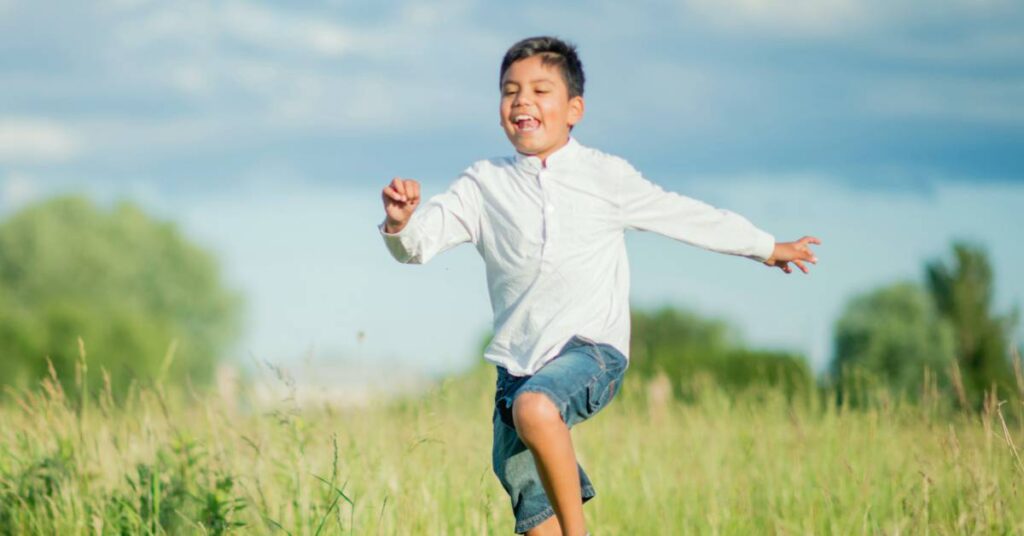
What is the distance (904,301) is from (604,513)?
18363 mm

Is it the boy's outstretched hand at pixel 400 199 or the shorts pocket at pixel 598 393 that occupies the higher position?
the boy's outstretched hand at pixel 400 199

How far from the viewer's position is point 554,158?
441 centimetres

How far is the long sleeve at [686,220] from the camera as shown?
14.6 ft

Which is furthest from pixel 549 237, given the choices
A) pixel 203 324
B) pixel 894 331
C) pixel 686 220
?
pixel 203 324

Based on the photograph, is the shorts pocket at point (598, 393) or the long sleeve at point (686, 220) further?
the long sleeve at point (686, 220)

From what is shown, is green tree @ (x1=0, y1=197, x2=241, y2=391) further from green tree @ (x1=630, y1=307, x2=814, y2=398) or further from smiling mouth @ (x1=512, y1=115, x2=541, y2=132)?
smiling mouth @ (x1=512, y1=115, x2=541, y2=132)

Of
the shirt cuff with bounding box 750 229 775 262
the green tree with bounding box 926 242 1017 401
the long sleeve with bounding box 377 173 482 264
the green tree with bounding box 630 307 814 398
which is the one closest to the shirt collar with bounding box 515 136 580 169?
the long sleeve with bounding box 377 173 482 264

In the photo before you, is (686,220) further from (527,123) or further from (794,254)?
(527,123)

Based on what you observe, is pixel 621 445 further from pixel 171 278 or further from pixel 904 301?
pixel 171 278

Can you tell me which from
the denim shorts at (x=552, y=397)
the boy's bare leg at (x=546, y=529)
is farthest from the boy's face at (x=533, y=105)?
the boy's bare leg at (x=546, y=529)

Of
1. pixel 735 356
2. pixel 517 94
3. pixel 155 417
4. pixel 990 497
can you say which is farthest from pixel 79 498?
pixel 735 356

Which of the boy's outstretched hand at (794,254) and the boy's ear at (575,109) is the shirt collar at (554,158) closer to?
the boy's ear at (575,109)

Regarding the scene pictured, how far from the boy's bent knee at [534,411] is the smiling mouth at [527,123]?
3.64ft

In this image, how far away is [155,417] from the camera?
6.58 meters
